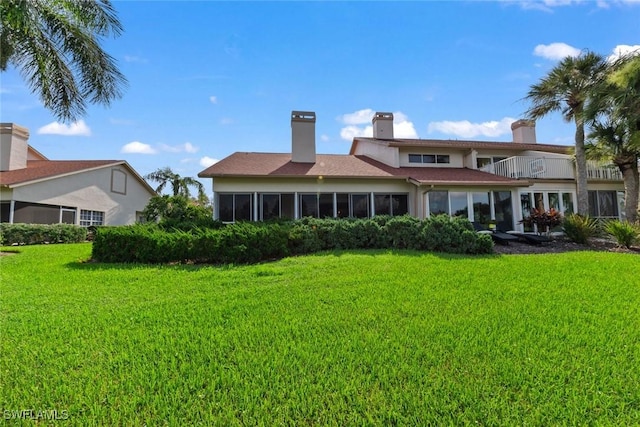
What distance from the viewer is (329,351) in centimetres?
370

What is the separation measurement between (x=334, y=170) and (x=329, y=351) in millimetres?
13792

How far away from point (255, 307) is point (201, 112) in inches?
389

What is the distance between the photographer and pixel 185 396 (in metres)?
2.95

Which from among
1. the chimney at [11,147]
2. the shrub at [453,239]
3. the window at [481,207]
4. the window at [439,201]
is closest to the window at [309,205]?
the window at [439,201]

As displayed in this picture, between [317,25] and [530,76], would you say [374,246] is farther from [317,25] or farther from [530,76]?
[530,76]

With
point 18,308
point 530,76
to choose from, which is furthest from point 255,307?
point 530,76

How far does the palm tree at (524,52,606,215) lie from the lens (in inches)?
624

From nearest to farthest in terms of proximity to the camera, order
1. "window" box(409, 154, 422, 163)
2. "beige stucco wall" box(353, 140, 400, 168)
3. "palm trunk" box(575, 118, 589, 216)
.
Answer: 1. "palm trunk" box(575, 118, 589, 216)
2. "beige stucco wall" box(353, 140, 400, 168)
3. "window" box(409, 154, 422, 163)

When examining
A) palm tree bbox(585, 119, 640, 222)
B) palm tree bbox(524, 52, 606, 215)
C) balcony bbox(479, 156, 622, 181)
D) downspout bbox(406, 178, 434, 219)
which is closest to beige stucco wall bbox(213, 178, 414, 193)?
downspout bbox(406, 178, 434, 219)

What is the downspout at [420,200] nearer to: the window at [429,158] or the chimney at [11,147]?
the window at [429,158]

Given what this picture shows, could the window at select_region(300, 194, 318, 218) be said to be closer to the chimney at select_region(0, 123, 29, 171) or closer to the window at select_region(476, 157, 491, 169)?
the window at select_region(476, 157, 491, 169)

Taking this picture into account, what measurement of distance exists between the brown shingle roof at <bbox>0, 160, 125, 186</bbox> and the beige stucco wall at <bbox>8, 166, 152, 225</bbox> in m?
0.37

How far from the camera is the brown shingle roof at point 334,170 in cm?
1567

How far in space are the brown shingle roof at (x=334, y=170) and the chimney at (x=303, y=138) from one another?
50cm
